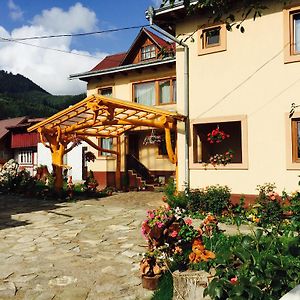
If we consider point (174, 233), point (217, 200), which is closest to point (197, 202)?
point (217, 200)

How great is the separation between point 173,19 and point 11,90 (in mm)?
84664

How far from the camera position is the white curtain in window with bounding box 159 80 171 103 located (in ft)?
A: 51.9

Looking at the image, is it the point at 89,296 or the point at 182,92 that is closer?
the point at 89,296

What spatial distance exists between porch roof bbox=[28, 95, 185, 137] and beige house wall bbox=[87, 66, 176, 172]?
172 cm

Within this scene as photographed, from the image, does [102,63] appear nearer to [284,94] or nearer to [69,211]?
[69,211]

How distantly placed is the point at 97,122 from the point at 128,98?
396 cm

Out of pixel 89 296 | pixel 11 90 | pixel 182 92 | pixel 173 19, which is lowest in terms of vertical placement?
pixel 89 296

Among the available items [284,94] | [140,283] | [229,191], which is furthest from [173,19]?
[140,283]

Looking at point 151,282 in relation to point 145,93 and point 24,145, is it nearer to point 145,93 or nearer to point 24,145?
point 145,93

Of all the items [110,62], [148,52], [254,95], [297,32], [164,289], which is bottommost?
[164,289]

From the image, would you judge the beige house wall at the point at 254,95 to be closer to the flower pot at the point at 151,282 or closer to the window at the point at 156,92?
the window at the point at 156,92

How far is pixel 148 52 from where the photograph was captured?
17281 mm

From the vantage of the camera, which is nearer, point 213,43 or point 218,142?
point 213,43

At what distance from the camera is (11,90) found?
8712cm
